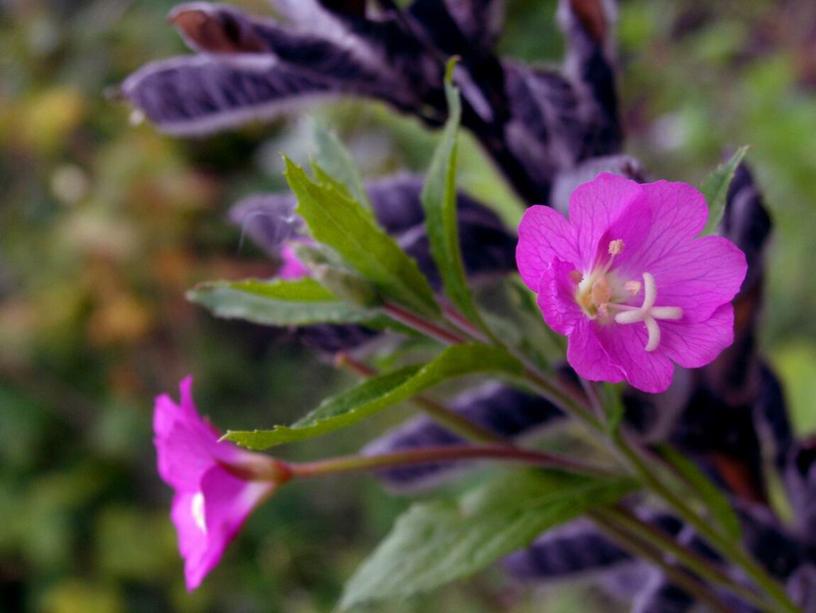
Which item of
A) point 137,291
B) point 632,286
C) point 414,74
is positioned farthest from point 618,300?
point 137,291

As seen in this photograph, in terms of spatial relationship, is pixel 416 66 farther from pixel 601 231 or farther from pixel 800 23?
pixel 800 23

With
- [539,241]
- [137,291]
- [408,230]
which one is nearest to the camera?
[539,241]

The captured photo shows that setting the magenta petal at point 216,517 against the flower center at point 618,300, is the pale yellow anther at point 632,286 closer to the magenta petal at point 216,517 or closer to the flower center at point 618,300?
the flower center at point 618,300

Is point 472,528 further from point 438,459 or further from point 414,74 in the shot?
point 414,74

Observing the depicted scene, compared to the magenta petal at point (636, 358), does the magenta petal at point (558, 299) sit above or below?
above

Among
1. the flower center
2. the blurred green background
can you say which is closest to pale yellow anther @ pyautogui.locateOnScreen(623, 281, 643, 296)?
the flower center

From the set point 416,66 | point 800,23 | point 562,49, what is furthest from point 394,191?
point 800,23

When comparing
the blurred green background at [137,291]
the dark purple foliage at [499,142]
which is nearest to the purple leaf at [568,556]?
the dark purple foliage at [499,142]
